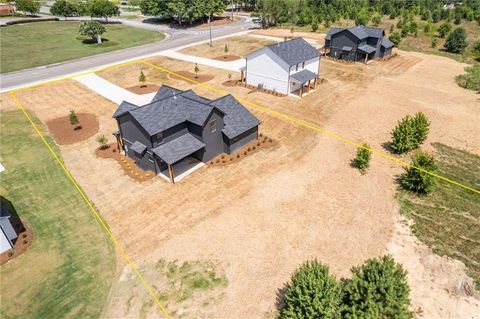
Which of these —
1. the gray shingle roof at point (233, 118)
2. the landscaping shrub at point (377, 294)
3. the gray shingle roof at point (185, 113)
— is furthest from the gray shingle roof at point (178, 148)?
the landscaping shrub at point (377, 294)

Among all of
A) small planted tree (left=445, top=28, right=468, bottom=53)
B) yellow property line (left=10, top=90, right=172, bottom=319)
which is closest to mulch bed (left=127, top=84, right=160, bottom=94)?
yellow property line (left=10, top=90, right=172, bottom=319)

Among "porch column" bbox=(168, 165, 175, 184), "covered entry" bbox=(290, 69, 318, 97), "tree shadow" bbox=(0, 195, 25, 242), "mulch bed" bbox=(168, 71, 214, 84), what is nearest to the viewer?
"tree shadow" bbox=(0, 195, 25, 242)

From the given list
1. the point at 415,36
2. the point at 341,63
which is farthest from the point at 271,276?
the point at 415,36

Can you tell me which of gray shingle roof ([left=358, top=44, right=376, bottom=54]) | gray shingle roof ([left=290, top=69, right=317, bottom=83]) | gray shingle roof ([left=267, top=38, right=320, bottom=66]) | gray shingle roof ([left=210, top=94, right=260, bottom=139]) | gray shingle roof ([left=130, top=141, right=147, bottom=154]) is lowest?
Answer: gray shingle roof ([left=130, top=141, right=147, bottom=154])

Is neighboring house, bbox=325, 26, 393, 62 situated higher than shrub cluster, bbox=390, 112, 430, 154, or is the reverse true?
neighboring house, bbox=325, 26, 393, 62

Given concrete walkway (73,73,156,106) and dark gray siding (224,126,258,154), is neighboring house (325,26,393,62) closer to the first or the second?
dark gray siding (224,126,258,154)

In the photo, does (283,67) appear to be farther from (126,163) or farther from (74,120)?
(74,120)

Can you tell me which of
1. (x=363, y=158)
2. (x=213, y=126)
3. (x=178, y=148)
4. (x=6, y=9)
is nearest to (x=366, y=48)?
(x=363, y=158)
